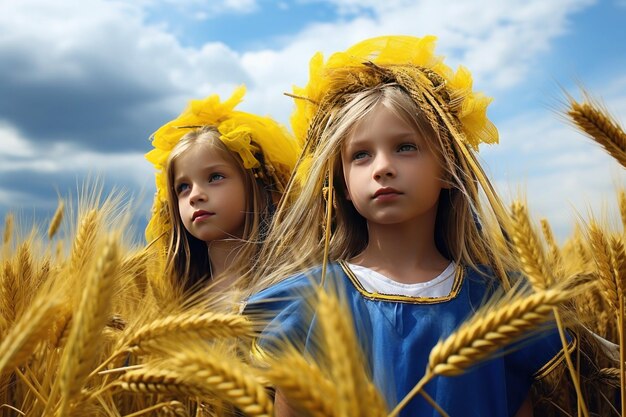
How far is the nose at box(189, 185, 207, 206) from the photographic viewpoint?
8.49 ft

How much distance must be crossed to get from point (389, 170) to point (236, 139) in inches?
43.9

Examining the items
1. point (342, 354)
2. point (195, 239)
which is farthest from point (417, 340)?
point (195, 239)

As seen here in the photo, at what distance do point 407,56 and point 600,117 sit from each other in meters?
0.83

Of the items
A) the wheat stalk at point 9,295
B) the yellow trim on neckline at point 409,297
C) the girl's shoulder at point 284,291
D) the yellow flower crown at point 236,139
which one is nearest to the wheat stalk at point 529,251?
the yellow trim on neckline at point 409,297

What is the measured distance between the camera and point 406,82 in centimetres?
201

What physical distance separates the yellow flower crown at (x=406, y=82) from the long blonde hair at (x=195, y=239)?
542mm

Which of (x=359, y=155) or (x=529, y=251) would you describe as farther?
(x=359, y=155)

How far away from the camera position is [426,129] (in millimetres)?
1902

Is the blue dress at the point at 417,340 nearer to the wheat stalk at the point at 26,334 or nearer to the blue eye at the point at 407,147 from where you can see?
the blue eye at the point at 407,147

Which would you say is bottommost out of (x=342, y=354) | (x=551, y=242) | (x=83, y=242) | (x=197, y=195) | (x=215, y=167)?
(x=342, y=354)

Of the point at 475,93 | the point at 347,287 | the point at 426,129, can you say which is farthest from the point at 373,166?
the point at 475,93

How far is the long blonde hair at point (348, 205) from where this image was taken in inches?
75.6

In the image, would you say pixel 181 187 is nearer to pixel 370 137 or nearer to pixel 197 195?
pixel 197 195

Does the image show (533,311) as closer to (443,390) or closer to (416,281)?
(443,390)
